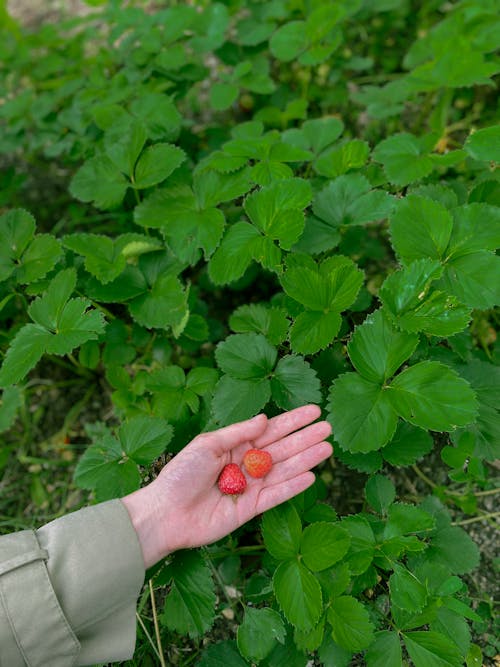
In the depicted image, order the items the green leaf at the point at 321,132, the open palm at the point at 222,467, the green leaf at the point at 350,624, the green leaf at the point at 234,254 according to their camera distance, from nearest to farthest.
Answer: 1. the green leaf at the point at 350,624
2. the open palm at the point at 222,467
3. the green leaf at the point at 234,254
4. the green leaf at the point at 321,132

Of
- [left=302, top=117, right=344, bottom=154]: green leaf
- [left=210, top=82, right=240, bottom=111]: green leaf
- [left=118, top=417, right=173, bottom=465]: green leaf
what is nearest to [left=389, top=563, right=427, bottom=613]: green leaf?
[left=118, top=417, right=173, bottom=465]: green leaf

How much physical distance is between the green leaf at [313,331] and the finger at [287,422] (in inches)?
6.4

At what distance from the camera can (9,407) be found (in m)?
1.95

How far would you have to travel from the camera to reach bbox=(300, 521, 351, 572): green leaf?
1432 mm

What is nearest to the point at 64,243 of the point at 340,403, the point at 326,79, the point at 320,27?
the point at 340,403

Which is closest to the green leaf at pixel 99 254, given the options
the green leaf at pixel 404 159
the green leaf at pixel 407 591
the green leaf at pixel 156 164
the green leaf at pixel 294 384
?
the green leaf at pixel 156 164

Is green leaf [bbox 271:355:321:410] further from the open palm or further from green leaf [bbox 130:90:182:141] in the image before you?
green leaf [bbox 130:90:182:141]

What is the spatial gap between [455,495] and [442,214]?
943 mm

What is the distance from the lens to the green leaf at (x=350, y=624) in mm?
1383

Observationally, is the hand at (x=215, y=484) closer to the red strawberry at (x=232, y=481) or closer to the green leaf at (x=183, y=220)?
the red strawberry at (x=232, y=481)

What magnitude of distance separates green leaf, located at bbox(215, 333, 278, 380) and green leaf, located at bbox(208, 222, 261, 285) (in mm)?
193

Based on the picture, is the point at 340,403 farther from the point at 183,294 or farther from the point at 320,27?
the point at 320,27

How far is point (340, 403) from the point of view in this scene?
1.47 meters

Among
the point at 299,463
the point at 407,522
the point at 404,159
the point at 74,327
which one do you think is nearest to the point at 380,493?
the point at 407,522
